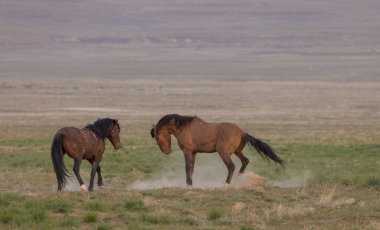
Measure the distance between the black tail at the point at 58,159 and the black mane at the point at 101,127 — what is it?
45.2 inches

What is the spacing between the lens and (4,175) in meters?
20.0

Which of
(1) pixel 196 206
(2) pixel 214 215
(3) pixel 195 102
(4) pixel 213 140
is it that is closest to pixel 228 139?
(4) pixel 213 140

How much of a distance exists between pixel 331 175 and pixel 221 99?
128 feet

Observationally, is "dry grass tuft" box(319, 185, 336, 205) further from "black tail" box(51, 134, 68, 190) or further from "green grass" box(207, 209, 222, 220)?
"black tail" box(51, 134, 68, 190)

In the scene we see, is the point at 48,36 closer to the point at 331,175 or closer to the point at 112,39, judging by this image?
the point at 112,39

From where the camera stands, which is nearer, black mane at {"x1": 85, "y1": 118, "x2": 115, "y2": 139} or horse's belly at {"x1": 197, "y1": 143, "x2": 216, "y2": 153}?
black mane at {"x1": 85, "y1": 118, "x2": 115, "y2": 139}

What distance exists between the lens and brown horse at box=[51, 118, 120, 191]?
1496cm

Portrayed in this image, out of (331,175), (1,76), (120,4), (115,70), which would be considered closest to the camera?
(331,175)

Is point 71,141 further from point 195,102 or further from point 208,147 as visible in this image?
point 195,102

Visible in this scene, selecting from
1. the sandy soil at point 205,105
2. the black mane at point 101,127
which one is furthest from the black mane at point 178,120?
the sandy soil at point 205,105

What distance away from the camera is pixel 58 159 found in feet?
49.0

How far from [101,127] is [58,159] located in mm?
1588

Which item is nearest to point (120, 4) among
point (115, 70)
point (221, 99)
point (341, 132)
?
point (115, 70)

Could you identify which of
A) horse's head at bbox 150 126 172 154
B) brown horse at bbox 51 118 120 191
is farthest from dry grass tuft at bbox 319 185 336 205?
brown horse at bbox 51 118 120 191
